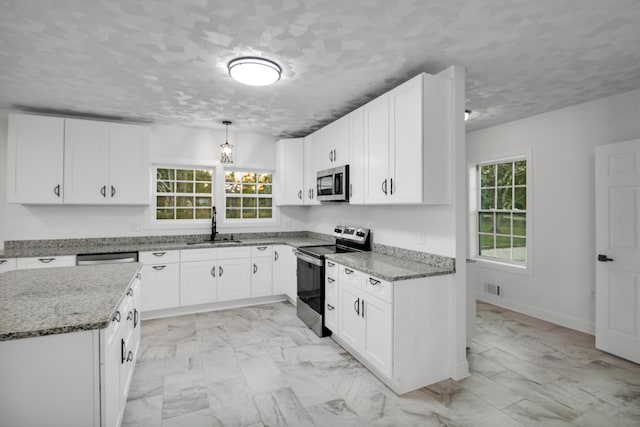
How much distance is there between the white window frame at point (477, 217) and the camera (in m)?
3.94

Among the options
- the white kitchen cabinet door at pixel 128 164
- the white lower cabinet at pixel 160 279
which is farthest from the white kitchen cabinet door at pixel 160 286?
the white kitchen cabinet door at pixel 128 164

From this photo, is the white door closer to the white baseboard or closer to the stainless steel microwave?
the white baseboard

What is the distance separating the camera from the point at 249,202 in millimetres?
5102

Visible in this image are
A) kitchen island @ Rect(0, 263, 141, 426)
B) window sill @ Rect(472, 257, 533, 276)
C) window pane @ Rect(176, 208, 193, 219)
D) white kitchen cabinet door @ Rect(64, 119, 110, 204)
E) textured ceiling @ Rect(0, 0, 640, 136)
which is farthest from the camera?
window pane @ Rect(176, 208, 193, 219)

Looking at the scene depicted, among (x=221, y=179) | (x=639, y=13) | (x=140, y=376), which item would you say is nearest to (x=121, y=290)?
(x=140, y=376)

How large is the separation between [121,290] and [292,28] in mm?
1896

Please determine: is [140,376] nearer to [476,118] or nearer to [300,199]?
[300,199]

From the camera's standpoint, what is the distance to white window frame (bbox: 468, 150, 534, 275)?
394cm

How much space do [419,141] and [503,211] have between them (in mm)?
2615

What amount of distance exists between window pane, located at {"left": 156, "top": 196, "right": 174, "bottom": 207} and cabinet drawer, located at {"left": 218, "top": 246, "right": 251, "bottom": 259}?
1.08 m

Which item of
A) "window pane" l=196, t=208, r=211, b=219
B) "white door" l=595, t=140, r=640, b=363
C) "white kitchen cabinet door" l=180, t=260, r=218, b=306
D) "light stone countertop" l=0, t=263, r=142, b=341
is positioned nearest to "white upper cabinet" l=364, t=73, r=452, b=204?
"white door" l=595, t=140, r=640, b=363

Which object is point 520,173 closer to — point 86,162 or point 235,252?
point 235,252

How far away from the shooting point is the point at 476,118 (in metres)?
3.95

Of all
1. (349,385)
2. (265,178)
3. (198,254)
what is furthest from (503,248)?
(198,254)
